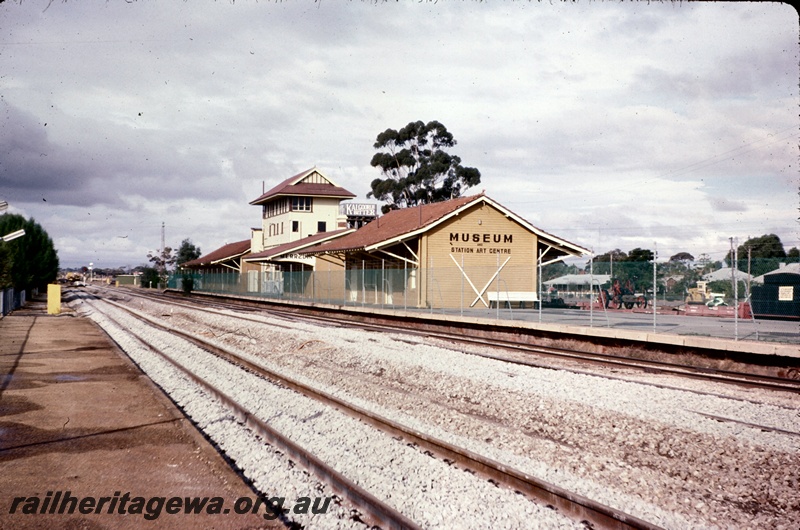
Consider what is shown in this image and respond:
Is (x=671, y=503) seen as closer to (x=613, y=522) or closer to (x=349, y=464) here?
(x=613, y=522)

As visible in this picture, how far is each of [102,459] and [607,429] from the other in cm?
661

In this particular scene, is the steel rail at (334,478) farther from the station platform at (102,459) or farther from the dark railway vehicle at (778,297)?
the dark railway vehicle at (778,297)

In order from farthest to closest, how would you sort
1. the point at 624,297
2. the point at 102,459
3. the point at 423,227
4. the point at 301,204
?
the point at 301,204, the point at 423,227, the point at 624,297, the point at 102,459

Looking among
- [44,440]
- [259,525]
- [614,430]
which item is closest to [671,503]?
[614,430]

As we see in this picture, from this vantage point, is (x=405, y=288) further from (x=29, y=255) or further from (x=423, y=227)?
(x=29, y=255)

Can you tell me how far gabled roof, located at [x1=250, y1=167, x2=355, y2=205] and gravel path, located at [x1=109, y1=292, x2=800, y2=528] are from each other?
157ft

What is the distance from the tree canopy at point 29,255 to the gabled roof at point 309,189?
2198 cm

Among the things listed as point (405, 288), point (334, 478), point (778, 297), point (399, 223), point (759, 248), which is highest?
point (399, 223)

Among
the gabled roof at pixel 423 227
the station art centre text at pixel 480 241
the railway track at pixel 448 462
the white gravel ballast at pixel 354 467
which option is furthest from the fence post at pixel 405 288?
the railway track at pixel 448 462

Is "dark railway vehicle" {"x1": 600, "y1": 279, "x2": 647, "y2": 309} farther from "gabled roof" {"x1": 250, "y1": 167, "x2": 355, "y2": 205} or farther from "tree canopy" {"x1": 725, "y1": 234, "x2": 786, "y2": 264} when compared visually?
"gabled roof" {"x1": 250, "y1": 167, "x2": 355, "y2": 205}

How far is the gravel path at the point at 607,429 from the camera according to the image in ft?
20.9

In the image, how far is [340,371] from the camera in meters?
14.3

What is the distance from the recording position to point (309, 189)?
63156mm

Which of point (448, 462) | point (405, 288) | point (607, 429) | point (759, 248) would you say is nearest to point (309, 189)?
point (405, 288)
